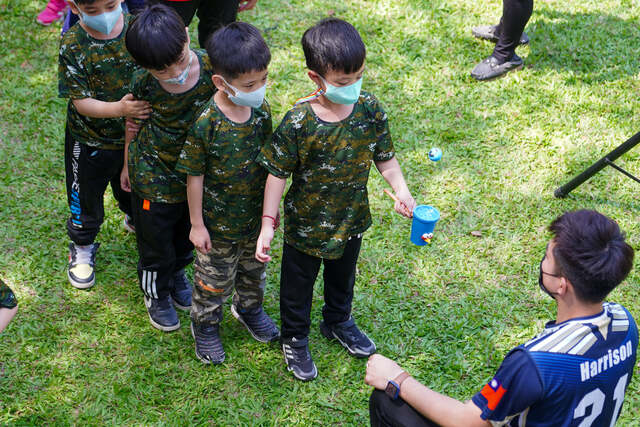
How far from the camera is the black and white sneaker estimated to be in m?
3.57

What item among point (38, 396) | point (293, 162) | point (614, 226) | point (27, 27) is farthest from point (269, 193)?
point (27, 27)

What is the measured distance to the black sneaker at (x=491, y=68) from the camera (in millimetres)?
5250

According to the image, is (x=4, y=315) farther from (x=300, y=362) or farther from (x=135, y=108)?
(x=300, y=362)

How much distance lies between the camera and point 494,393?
1986mm

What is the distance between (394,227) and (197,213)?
1.69 metres

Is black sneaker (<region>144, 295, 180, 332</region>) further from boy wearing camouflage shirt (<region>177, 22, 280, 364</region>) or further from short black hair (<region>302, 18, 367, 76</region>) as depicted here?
short black hair (<region>302, 18, 367, 76</region>)

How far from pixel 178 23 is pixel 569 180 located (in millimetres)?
3065

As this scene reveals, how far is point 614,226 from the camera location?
2.03 metres

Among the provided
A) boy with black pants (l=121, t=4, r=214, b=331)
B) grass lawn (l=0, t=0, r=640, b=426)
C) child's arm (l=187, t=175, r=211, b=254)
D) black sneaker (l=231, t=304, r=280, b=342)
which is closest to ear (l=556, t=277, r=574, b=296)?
grass lawn (l=0, t=0, r=640, b=426)

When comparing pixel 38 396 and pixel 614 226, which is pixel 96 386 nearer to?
pixel 38 396

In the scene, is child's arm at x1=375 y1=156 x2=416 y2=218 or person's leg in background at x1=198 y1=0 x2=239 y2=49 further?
person's leg in background at x1=198 y1=0 x2=239 y2=49

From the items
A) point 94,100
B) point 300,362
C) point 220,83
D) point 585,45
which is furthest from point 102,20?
point 585,45

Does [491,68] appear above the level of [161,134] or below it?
below

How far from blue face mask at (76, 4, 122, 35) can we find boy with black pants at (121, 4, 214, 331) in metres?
0.22
